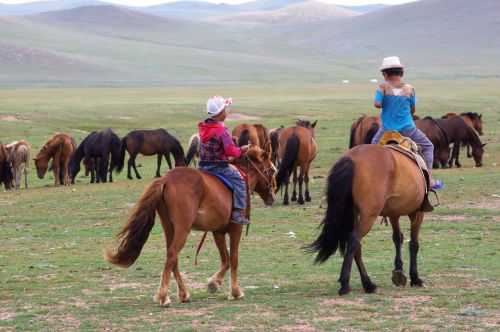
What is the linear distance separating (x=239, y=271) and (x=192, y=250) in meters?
1.98

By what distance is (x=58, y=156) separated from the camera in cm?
2403

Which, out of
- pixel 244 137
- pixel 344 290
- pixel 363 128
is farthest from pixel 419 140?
pixel 363 128

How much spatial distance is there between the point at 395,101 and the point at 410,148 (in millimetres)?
473

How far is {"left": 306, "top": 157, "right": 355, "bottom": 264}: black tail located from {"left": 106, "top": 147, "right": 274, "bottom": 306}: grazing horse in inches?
31.3

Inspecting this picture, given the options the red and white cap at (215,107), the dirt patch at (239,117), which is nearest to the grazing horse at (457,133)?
the red and white cap at (215,107)

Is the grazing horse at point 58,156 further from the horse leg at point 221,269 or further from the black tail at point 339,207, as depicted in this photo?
the black tail at point 339,207

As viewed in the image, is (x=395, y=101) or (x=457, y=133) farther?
(x=457, y=133)

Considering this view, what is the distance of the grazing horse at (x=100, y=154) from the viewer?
23703mm

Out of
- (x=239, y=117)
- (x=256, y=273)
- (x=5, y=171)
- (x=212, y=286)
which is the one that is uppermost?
(x=212, y=286)

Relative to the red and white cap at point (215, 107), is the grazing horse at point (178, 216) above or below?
below

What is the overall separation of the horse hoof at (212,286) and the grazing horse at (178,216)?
0.92 feet

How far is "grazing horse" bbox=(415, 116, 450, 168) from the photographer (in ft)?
76.2

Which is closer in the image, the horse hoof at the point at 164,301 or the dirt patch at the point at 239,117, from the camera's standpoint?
the horse hoof at the point at 164,301

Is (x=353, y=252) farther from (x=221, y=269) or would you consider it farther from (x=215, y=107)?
(x=215, y=107)
